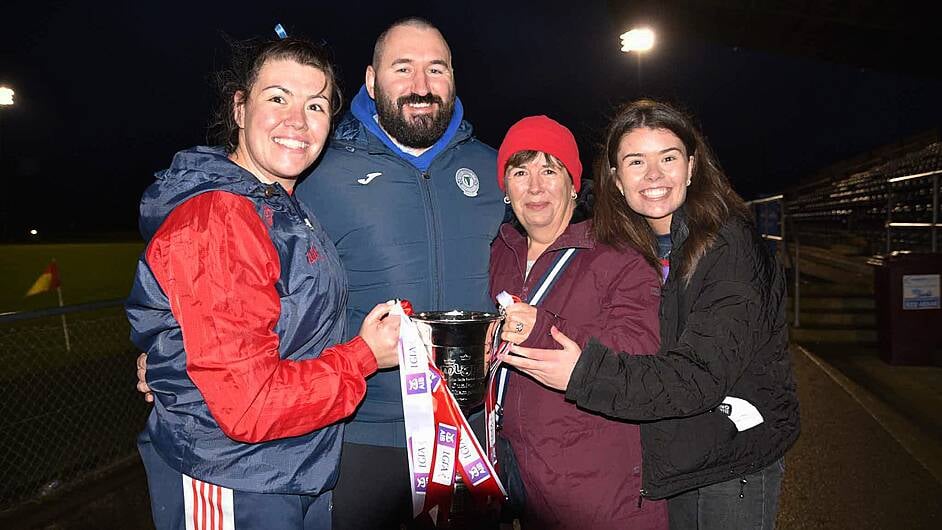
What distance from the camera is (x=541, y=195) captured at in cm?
288

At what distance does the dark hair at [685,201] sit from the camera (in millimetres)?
2420

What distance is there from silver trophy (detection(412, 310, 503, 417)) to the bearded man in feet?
1.85

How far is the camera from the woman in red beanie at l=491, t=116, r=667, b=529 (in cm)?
248

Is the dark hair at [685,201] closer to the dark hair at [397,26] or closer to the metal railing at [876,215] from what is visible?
the dark hair at [397,26]

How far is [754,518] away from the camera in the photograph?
2.48 meters

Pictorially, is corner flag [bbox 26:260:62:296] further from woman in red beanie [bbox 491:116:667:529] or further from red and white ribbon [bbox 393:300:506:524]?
woman in red beanie [bbox 491:116:667:529]

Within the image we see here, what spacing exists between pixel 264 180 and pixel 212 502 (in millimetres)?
1157

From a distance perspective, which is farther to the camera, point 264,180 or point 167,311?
point 264,180

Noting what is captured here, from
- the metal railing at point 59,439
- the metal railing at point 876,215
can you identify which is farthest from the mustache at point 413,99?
the metal railing at point 876,215

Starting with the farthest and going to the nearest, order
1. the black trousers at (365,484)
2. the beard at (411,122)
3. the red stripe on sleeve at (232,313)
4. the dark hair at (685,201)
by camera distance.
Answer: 1. the beard at (411,122)
2. the black trousers at (365,484)
3. the dark hair at (685,201)
4. the red stripe on sleeve at (232,313)

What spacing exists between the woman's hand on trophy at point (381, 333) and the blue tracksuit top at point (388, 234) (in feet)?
2.16

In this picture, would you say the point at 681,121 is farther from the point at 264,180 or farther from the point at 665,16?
the point at 665,16

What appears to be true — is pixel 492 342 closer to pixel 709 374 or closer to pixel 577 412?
pixel 577 412

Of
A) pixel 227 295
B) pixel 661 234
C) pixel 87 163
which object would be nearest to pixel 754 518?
pixel 661 234
